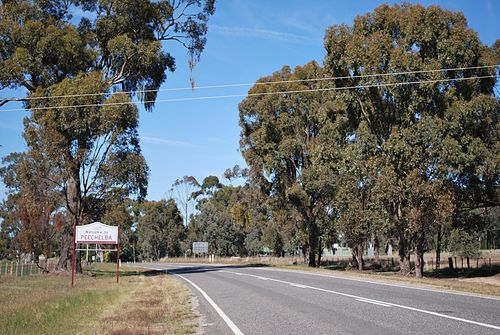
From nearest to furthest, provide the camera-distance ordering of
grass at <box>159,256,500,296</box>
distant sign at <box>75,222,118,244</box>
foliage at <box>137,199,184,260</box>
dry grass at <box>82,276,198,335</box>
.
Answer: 1. dry grass at <box>82,276,198,335</box>
2. grass at <box>159,256,500,296</box>
3. distant sign at <box>75,222,118,244</box>
4. foliage at <box>137,199,184,260</box>

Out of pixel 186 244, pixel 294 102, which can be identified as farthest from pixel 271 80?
pixel 186 244

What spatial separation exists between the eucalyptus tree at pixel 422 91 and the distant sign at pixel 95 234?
49.8 ft

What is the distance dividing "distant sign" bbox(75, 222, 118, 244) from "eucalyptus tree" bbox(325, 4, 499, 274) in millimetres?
15191

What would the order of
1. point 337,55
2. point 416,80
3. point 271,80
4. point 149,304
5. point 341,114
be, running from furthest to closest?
point 271,80, point 341,114, point 337,55, point 416,80, point 149,304

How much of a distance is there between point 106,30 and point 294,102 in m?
16.1

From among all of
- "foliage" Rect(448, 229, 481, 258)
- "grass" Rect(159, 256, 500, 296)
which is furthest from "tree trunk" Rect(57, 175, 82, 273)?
"foliage" Rect(448, 229, 481, 258)

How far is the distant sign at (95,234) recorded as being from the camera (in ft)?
87.0

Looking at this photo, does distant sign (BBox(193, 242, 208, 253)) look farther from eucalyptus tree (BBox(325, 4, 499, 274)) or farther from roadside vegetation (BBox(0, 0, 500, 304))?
eucalyptus tree (BBox(325, 4, 499, 274))

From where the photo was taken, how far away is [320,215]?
44.4 m

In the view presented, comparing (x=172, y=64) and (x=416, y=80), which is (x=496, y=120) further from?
(x=172, y=64)

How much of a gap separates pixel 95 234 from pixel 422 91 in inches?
763

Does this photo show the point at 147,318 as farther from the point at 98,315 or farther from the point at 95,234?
the point at 95,234

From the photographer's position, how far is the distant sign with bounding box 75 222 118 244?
26.5 meters

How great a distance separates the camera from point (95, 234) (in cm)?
2670
